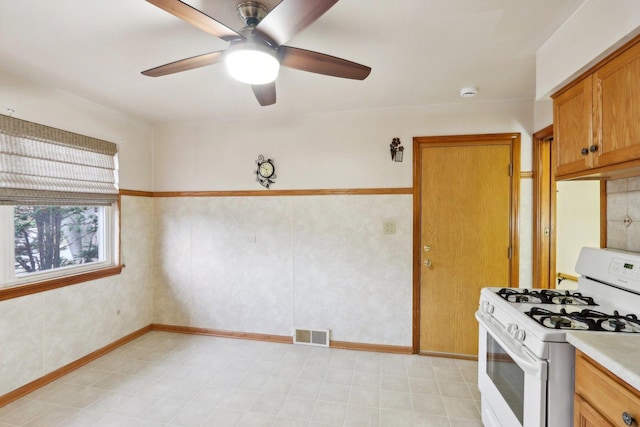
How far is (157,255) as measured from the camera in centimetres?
345

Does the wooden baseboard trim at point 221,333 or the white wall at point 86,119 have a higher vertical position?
the white wall at point 86,119

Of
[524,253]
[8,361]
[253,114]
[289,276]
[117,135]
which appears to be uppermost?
[253,114]

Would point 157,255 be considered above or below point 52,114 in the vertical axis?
below

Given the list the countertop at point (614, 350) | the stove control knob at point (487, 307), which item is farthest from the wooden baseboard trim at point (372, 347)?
the countertop at point (614, 350)

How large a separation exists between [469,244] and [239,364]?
2329 millimetres

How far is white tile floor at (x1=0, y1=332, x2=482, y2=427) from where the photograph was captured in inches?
78.3

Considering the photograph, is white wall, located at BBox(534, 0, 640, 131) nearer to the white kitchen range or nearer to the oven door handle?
the white kitchen range

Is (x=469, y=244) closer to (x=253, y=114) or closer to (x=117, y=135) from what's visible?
(x=253, y=114)

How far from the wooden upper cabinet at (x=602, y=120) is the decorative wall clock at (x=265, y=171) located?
233cm

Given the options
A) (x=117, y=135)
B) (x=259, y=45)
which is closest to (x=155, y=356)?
(x=117, y=135)

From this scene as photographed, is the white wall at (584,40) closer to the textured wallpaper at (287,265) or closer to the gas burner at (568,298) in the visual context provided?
the gas burner at (568,298)

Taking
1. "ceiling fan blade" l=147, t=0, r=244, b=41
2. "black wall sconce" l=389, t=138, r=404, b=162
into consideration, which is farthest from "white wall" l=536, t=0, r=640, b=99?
"ceiling fan blade" l=147, t=0, r=244, b=41

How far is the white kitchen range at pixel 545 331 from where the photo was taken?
1.24m

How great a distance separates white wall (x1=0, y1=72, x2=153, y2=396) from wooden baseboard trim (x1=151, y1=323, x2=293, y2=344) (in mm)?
204
